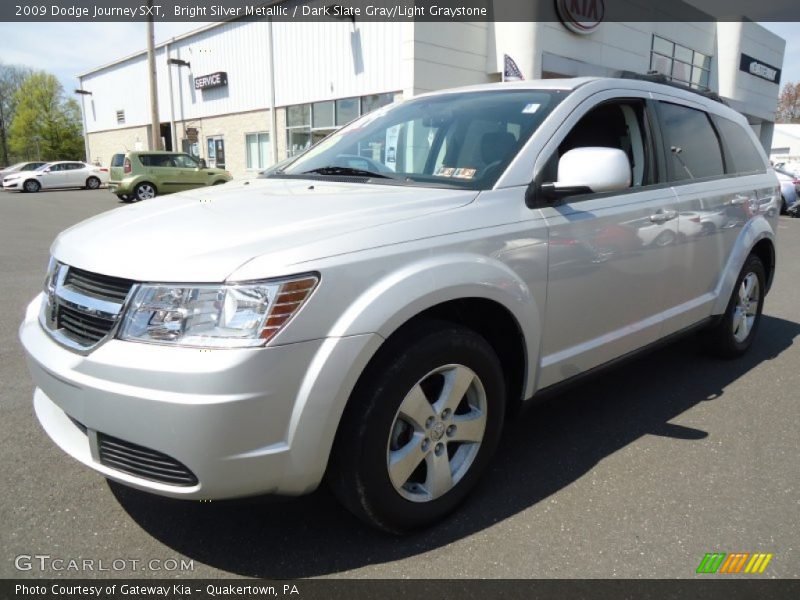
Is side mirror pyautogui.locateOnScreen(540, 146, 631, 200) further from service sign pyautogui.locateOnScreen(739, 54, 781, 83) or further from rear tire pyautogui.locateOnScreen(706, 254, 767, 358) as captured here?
service sign pyautogui.locateOnScreen(739, 54, 781, 83)

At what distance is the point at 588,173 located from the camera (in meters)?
2.51

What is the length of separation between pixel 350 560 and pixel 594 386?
7.63 ft

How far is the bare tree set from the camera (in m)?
69.9

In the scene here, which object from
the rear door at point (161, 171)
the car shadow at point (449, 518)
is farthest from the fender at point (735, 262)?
the rear door at point (161, 171)

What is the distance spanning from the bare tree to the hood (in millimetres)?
83471

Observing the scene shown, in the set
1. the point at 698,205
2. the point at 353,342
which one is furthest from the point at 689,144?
the point at 353,342

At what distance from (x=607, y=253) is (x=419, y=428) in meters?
1.31

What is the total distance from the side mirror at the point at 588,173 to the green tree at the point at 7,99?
7657 centimetres

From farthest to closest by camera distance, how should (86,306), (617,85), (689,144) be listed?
(689,144) < (617,85) < (86,306)

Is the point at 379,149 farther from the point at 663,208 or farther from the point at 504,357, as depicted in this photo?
the point at 663,208

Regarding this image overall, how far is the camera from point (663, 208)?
10.7ft

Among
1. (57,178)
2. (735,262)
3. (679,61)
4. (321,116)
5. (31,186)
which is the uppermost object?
(679,61)
